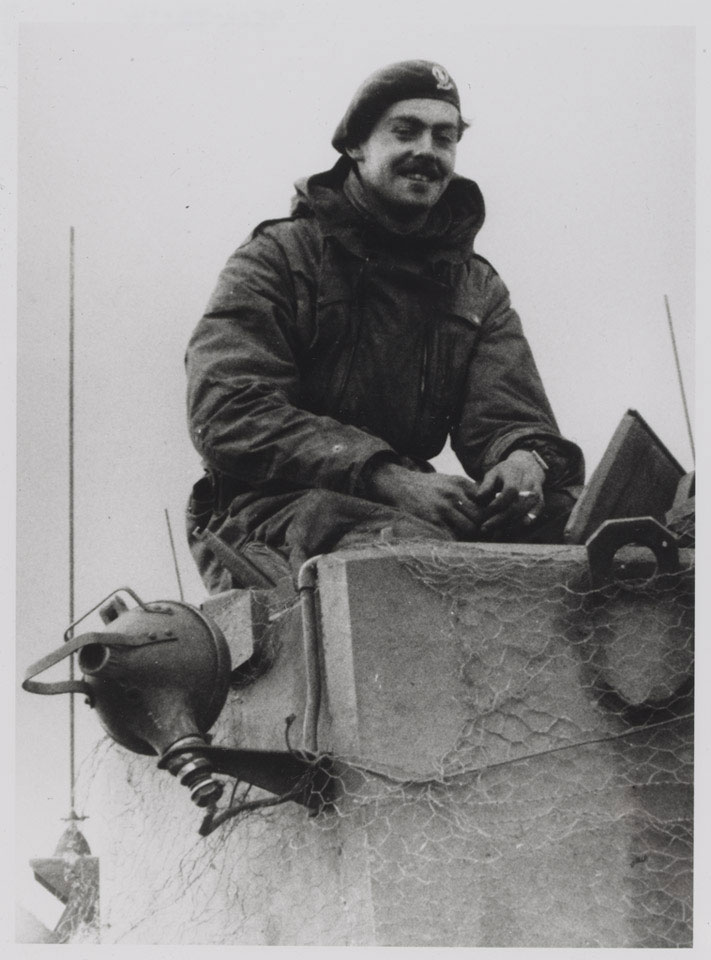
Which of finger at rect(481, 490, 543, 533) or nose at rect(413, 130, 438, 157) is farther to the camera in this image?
nose at rect(413, 130, 438, 157)

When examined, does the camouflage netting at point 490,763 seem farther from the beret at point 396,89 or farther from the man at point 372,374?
the beret at point 396,89

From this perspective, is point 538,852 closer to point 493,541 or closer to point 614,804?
point 614,804

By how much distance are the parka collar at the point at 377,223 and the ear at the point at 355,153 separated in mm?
28

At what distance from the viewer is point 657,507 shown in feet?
11.6

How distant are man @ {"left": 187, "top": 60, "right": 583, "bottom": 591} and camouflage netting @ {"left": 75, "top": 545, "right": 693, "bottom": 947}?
0.93 ft

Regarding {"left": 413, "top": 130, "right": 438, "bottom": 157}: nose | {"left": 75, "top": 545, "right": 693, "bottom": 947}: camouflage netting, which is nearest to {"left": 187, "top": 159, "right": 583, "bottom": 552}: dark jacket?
{"left": 413, "top": 130, "right": 438, "bottom": 157}: nose

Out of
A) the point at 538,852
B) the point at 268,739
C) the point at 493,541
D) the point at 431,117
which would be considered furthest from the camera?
the point at 431,117

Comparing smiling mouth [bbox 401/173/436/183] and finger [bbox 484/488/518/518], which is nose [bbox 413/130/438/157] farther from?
finger [bbox 484/488/518/518]

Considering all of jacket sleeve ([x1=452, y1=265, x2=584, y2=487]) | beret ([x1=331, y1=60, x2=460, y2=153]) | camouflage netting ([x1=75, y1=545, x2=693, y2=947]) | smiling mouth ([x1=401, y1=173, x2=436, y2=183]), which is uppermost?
beret ([x1=331, y1=60, x2=460, y2=153])

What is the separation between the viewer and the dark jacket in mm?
3533

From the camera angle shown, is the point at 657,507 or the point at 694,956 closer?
the point at 694,956

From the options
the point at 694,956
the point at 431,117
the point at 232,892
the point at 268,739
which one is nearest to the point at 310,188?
the point at 431,117

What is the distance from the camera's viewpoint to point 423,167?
150 inches

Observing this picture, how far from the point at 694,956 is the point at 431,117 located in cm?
206
